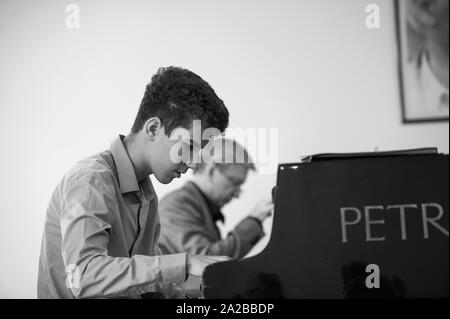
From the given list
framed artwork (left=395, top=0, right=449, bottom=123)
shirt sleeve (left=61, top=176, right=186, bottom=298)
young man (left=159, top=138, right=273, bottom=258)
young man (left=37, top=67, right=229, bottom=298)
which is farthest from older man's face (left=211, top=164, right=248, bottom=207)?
shirt sleeve (left=61, top=176, right=186, bottom=298)

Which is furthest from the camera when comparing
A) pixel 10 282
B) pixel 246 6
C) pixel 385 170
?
pixel 246 6

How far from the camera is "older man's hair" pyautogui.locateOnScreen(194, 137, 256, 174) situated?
118 inches

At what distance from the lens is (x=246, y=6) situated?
3105 millimetres

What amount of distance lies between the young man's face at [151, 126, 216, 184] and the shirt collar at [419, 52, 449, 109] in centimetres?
201

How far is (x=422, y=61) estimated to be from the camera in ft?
10.4

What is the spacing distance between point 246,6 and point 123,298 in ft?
6.35

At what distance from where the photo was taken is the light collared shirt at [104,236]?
1229 millimetres

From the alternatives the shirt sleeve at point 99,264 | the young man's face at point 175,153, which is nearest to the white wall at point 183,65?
the young man's face at point 175,153

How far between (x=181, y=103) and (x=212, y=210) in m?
1.49

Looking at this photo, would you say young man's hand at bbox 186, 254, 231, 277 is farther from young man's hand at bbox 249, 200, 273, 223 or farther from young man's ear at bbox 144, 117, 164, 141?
young man's hand at bbox 249, 200, 273, 223

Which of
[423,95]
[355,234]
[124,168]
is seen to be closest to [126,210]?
[124,168]

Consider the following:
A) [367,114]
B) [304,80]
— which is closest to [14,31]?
[304,80]

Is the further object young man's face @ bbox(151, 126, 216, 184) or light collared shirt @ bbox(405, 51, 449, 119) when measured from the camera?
light collared shirt @ bbox(405, 51, 449, 119)

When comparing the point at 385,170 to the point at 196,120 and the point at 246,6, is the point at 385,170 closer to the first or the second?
the point at 196,120
